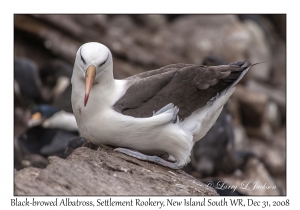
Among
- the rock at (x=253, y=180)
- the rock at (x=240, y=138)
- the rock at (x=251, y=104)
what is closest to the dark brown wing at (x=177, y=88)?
the rock at (x=253, y=180)

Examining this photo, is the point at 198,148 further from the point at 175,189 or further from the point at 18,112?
the point at 175,189

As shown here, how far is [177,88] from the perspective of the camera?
6.88 metres

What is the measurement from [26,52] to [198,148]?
6.24 m

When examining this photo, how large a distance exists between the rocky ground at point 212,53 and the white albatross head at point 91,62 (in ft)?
14.0

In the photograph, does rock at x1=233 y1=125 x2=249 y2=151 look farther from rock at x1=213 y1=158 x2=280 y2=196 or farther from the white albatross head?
the white albatross head

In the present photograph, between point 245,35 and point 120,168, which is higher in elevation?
point 245,35

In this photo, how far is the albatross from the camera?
6469mm

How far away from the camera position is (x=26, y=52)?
54.6 feet

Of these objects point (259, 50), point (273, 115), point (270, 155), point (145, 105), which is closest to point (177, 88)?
point (145, 105)

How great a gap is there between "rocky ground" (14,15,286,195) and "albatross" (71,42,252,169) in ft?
10.5

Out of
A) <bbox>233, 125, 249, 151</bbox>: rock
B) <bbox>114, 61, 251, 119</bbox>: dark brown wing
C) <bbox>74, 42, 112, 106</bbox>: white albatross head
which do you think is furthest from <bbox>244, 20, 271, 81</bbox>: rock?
<bbox>74, 42, 112, 106</bbox>: white albatross head
